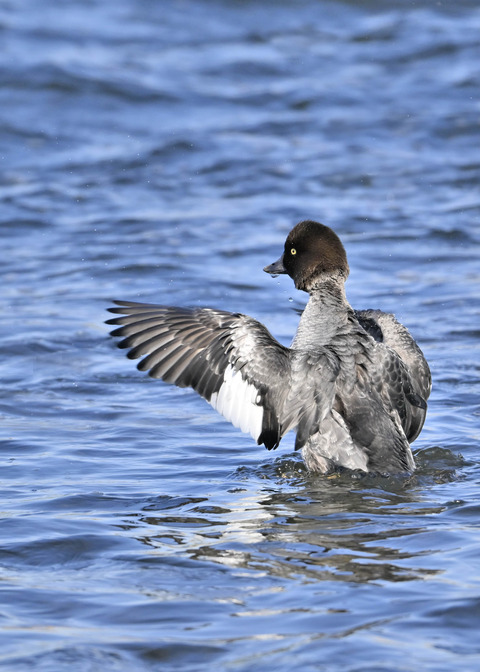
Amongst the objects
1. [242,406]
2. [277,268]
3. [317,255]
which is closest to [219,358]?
[242,406]

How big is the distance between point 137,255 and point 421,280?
9.95 ft

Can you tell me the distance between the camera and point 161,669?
392 cm

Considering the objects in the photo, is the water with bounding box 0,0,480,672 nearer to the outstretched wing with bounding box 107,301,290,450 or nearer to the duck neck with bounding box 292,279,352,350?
the outstretched wing with bounding box 107,301,290,450

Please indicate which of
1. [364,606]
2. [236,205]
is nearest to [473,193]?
[236,205]

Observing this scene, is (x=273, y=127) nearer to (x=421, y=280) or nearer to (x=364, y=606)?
(x=421, y=280)

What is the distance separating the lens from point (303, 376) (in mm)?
6152

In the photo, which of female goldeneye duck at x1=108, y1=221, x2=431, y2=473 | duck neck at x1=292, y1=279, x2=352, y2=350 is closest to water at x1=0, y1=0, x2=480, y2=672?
female goldeneye duck at x1=108, y1=221, x2=431, y2=473

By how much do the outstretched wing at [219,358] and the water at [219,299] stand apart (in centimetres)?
44

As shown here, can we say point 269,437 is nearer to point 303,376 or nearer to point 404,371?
point 303,376

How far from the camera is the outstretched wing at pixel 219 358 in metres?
6.15

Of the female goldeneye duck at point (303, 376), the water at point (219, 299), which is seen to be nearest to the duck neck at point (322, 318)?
the female goldeneye duck at point (303, 376)

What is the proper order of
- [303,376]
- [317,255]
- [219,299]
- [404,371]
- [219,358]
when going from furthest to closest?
[219,299]
[317,255]
[404,371]
[219,358]
[303,376]

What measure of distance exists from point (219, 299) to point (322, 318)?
3910mm

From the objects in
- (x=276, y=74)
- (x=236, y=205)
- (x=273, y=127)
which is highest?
(x=276, y=74)
